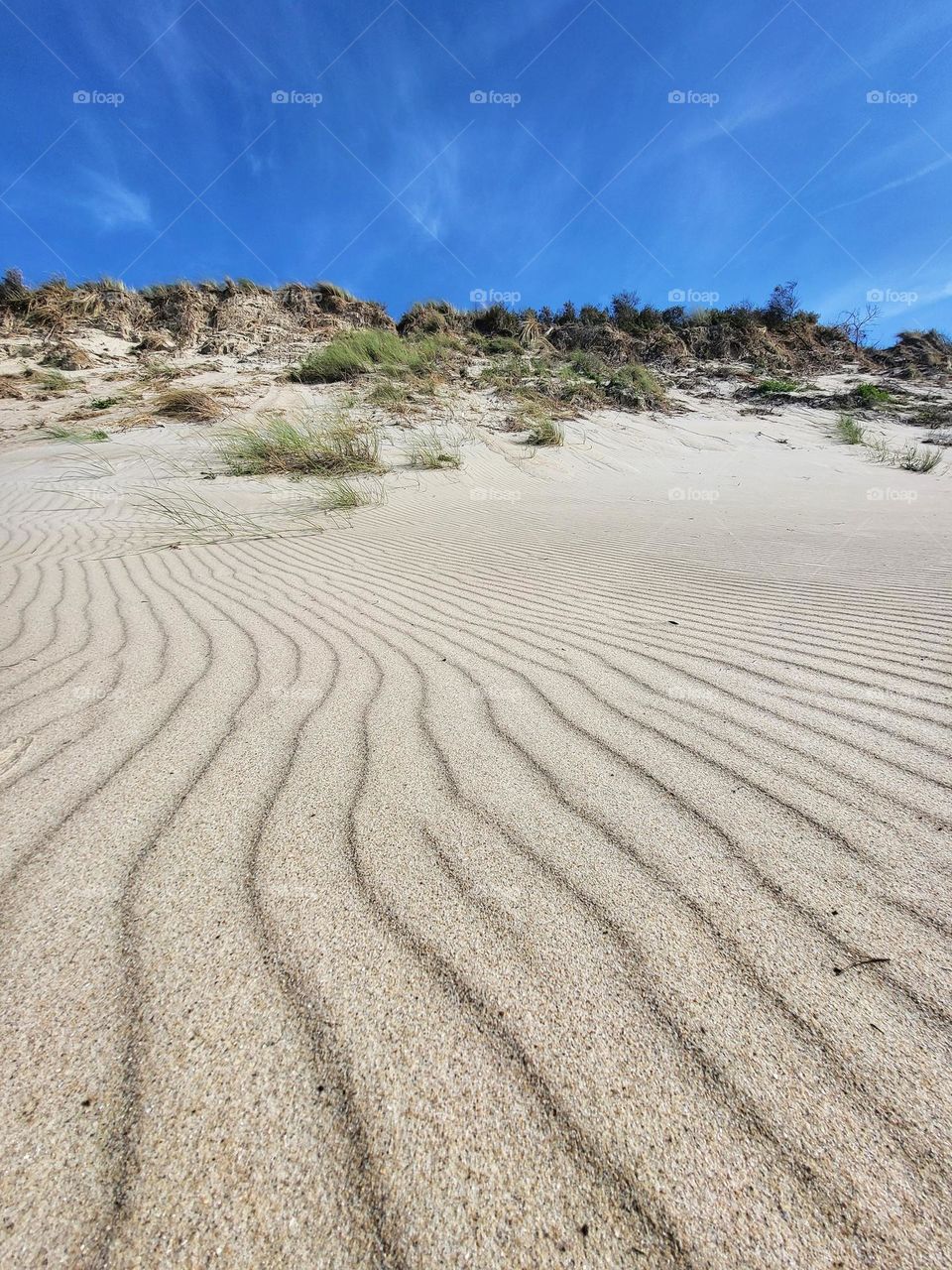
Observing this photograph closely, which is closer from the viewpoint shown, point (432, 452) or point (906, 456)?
point (432, 452)

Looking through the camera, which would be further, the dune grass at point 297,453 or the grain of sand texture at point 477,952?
the dune grass at point 297,453

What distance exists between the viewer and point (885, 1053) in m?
0.77

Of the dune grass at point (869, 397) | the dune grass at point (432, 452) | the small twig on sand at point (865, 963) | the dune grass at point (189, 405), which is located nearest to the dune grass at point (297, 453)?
the dune grass at point (432, 452)

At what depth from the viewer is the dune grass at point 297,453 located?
23.7ft

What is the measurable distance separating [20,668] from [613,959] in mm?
2312

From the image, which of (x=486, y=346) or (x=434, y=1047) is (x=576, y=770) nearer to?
(x=434, y=1047)

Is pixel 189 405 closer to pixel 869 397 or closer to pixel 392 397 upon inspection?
pixel 392 397
